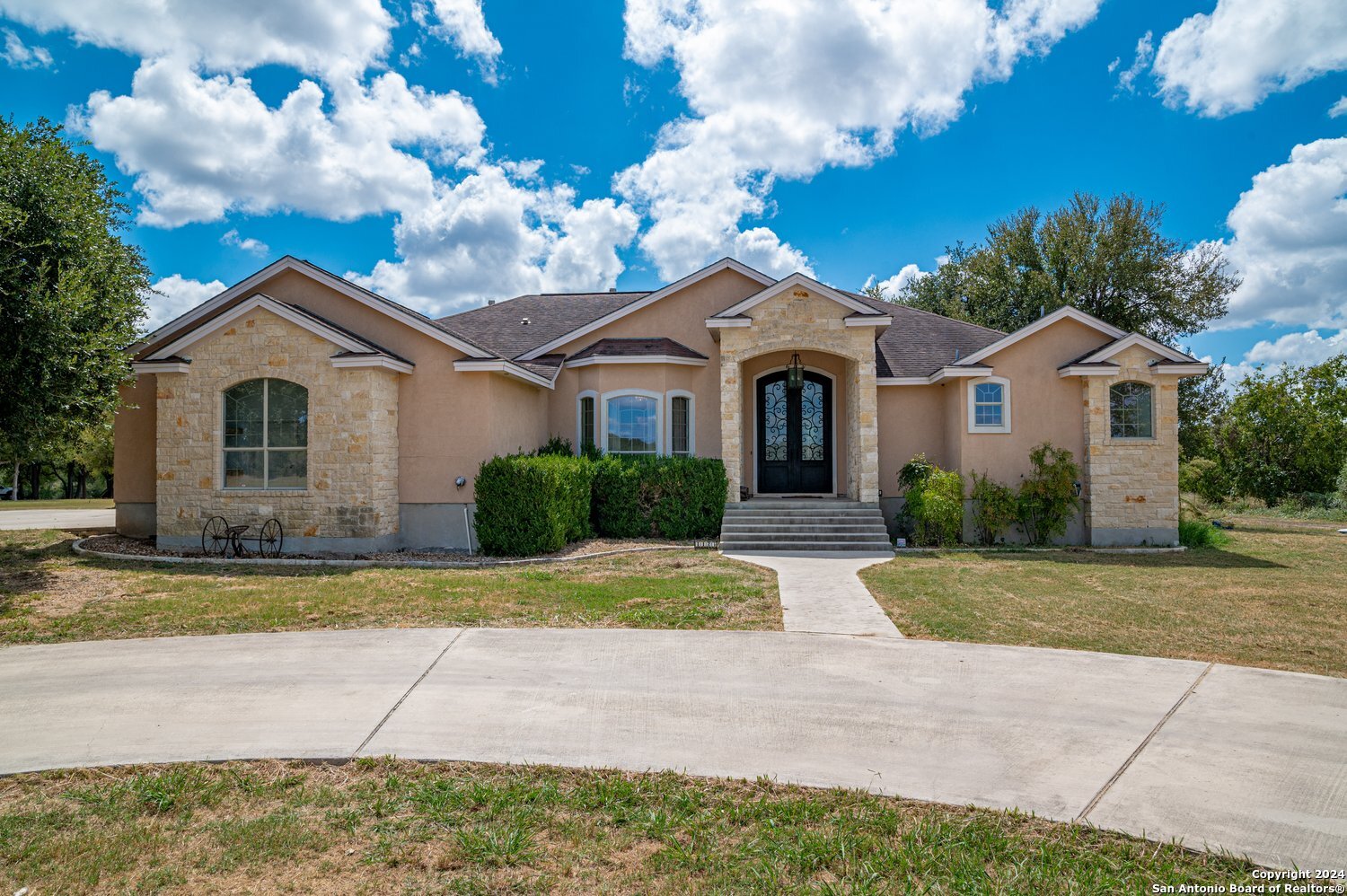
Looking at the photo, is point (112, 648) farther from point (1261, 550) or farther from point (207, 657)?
point (1261, 550)

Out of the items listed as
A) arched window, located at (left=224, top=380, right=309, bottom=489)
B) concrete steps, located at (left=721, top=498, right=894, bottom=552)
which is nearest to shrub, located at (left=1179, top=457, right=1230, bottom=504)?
concrete steps, located at (left=721, top=498, right=894, bottom=552)

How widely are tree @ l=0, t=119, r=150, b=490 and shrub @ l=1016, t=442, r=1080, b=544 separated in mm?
16309

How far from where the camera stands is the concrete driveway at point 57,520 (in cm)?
1858

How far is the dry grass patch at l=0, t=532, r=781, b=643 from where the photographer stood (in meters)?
7.83

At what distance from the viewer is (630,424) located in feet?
55.5

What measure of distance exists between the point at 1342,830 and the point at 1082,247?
27534 mm

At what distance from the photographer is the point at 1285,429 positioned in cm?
2588

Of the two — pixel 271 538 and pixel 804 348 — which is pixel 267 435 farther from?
pixel 804 348

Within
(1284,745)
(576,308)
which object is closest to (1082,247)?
(576,308)

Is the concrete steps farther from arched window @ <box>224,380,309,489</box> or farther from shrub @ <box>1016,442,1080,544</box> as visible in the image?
arched window @ <box>224,380,309,489</box>

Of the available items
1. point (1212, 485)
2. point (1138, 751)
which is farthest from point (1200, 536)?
point (1212, 485)

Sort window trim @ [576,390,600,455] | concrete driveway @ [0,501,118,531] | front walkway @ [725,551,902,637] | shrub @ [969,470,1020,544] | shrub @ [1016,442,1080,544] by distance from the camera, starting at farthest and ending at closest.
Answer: concrete driveway @ [0,501,118,531], window trim @ [576,390,600,455], shrub @ [969,470,1020,544], shrub @ [1016,442,1080,544], front walkway @ [725,551,902,637]

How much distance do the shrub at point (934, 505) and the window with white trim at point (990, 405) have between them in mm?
1208

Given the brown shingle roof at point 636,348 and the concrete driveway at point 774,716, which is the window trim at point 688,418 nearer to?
the brown shingle roof at point 636,348
